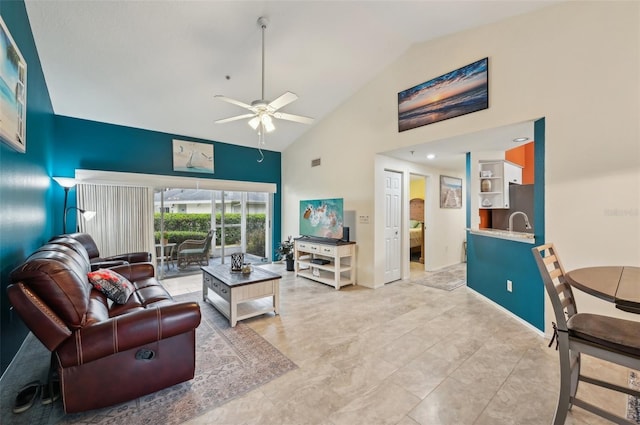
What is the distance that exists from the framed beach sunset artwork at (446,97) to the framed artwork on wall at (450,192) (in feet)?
8.20

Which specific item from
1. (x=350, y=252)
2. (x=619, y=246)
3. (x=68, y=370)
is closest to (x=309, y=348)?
(x=68, y=370)

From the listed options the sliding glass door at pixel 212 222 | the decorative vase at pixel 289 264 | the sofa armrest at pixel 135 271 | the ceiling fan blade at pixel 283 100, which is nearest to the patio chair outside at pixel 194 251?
the sliding glass door at pixel 212 222

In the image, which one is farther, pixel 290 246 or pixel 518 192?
pixel 290 246

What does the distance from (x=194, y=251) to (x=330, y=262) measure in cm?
297

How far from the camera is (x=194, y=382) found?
2115 mm

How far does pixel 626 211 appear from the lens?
237 cm

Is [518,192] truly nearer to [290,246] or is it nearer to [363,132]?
[363,132]

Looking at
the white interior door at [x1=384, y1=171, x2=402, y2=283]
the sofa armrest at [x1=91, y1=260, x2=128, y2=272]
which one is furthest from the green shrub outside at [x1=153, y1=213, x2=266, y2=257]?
the white interior door at [x1=384, y1=171, x2=402, y2=283]

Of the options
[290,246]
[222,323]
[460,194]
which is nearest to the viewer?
[222,323]

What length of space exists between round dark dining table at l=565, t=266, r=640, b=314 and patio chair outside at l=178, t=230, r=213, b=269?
19.0ft

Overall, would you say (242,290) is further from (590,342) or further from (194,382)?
(590,342)

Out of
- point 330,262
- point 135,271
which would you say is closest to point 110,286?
point 135,271

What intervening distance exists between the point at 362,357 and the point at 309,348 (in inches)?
20.4

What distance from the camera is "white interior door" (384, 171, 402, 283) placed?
489 centimetres
